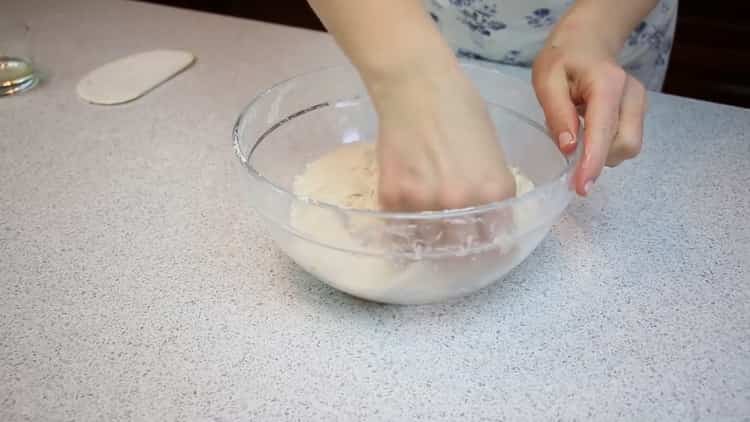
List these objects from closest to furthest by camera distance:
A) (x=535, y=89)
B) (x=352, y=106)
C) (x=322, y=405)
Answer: (x=322, y=405) < (x=535, y=89) < (x=352, y=106)

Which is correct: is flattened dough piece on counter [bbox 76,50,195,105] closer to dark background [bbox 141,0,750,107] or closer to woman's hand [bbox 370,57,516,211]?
woman's hand [bbox 370,57,516,211]

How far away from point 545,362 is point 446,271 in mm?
107

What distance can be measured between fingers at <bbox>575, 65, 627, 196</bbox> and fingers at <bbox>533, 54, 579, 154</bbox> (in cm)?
2

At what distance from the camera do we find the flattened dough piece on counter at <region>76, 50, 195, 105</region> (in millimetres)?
931

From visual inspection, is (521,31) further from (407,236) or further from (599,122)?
(407,236)

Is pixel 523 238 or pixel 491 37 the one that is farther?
pixel 491 37

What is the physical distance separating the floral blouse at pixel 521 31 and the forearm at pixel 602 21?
213 millimetres

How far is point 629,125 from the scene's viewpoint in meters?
0.60

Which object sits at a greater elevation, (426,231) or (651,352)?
(426,231)

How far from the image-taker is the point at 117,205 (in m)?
0.71

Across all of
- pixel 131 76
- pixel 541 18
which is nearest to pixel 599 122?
pixel 541 18

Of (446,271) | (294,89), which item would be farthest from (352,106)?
(446,271)

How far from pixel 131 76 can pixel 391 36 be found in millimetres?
613

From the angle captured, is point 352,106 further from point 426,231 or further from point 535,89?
point 426,231
